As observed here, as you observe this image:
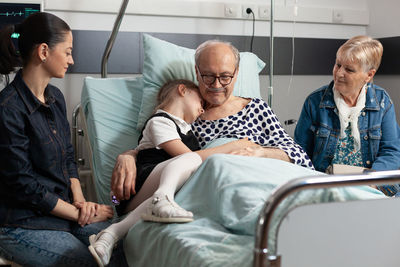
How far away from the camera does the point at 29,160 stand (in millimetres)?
1801

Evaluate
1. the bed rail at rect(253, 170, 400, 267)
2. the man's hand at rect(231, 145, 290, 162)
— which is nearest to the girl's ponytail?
the man's hand at rect(231, 145, 290, 162)

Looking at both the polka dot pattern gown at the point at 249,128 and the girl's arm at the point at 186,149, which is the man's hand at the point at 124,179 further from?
the polka dot pattern gown at the point at 249,128

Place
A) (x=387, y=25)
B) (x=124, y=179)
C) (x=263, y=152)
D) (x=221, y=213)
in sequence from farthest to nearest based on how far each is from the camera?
(x=387, y=25), (x=263, y=152), (x=124, y=179), (x=221, y=213)

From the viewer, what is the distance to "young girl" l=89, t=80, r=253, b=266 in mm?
1621

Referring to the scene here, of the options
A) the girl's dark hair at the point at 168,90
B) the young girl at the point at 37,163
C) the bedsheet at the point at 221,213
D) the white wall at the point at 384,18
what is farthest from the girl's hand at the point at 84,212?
the white wall at the point at 384,18

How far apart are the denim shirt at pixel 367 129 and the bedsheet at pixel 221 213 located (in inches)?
31.8

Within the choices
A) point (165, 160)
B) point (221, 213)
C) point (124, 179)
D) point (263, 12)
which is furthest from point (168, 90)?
point (263, 12)

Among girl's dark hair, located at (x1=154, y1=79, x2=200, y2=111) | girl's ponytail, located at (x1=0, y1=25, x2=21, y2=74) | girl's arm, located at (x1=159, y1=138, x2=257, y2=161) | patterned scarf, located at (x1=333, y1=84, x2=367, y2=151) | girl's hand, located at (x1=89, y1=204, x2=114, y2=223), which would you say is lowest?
girl's hand, located at (x1=89, y1=204, x2=114, y2=223)

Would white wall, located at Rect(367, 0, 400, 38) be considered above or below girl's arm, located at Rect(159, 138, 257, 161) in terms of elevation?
above

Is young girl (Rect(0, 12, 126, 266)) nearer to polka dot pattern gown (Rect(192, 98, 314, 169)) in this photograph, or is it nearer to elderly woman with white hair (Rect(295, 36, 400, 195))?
polka dot pattern gown (Rect(192, 98, 314, 169))

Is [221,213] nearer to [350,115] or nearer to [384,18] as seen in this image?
[350,115]

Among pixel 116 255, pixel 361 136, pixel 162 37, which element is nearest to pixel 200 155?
pixel 116 255

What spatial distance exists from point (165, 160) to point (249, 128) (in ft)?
1.46

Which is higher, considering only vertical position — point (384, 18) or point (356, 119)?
point (384, 18)
